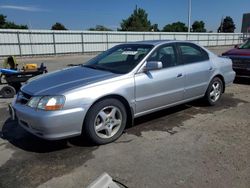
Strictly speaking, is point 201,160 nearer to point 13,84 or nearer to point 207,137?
point 207,137

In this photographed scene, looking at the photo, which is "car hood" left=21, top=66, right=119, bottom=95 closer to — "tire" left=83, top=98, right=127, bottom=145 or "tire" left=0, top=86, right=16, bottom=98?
"tire" left=83, top=98, right=127, bottom=145

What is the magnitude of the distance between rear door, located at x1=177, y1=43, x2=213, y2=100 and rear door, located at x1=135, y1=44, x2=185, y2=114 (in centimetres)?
18

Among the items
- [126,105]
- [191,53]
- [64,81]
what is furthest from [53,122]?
[191,53]

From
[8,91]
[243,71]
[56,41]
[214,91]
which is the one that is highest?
[56,41]

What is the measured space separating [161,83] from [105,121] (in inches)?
49.2

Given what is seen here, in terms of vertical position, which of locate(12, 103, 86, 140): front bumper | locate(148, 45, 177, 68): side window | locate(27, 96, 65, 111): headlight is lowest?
locate(12, 103, 86, 140): front bumper

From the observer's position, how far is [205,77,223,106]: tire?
17.3ft

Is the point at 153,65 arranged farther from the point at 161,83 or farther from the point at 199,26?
the point at 199,26

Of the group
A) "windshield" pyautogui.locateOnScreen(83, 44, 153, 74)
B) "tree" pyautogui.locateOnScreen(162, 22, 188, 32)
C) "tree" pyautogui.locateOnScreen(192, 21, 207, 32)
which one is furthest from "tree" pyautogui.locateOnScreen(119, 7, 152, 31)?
"windshield" pyautogui.locateOnScreen(83, 44, 153, 74)

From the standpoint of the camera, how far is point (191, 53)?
16.1 feet

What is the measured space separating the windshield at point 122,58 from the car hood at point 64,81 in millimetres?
288

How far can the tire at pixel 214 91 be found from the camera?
5270 millimetres

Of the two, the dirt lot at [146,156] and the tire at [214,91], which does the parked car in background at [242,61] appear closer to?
the tire at [214,91]

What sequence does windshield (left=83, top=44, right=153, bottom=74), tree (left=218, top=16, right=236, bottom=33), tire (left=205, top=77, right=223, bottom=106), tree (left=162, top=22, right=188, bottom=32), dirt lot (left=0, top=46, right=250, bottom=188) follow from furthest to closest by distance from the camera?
tree (left=218, top=16, right=236, bottom=33) < tree (left=162, top=22, right=188, bottom=32) < tire (left=205, top=77, right=223, bottom=106) < windshield (left=83, top=44, right=153, bottom=74) < dirt lot (left=0, top=46, right=250, bottom=188)
